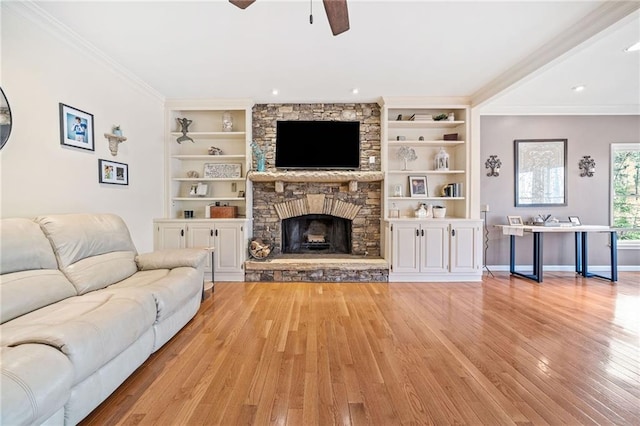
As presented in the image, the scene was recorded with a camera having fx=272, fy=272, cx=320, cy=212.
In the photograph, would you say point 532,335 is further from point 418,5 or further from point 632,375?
point 418,5

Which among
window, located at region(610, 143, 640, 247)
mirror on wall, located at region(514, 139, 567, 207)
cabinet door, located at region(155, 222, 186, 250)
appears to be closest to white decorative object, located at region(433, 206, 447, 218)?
mirror on wall, located at region(514, 139, 567, 207)

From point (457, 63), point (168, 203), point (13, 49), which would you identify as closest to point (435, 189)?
point (457, 63)

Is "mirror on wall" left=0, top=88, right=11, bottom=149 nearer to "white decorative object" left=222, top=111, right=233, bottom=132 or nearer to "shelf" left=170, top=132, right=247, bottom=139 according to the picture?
"shelf" left=170, top=132, right=247, bottom=139

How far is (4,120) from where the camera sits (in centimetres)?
206

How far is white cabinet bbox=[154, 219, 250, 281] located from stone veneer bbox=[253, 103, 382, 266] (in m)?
0.56

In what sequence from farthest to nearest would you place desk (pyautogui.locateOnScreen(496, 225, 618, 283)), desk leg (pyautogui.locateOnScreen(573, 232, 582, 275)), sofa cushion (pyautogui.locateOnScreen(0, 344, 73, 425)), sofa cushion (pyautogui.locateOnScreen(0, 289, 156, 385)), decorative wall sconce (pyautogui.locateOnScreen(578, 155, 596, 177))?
decorative wall sconce (pyautogui.locateOnScreen(578, 155, 596, 177)), desk leg (pyautogui.locateOnScreen(573, 232, 582, 275)), desk (pyautogui.locateOnScreen(496, 225, 618, 283)), sofa cushion (pyautogui.locateOnScreen(0, 289, 156, 385)), sofa cushion (pyautogui.locateOnScreen(0, 344, 73, 425))

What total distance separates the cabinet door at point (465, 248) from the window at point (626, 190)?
273 cm

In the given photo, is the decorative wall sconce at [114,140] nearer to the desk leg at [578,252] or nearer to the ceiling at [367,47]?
the ceiling at [367,47]

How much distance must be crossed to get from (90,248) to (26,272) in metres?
0.54

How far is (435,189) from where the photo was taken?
4559mm

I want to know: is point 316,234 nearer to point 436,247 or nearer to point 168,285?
point 436,247

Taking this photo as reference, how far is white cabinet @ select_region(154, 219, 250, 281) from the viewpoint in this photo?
157 inches

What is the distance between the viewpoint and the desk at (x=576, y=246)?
12.9 feet

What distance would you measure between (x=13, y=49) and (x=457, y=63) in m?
4.11
